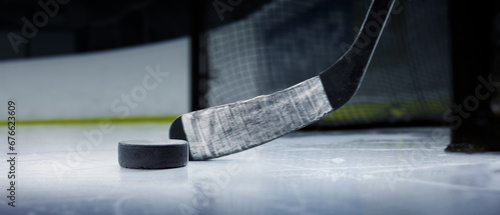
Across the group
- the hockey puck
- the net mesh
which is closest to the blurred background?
the net mesh

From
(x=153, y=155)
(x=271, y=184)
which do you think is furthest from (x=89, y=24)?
(x=271, y=184)

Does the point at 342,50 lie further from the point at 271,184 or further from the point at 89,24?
the point at 271,184

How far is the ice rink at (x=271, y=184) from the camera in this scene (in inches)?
42.5

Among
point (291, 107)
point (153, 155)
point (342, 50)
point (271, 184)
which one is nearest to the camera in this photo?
point (271, 184)

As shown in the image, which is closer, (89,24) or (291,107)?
(291,107)

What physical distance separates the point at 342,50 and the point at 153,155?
307 cm

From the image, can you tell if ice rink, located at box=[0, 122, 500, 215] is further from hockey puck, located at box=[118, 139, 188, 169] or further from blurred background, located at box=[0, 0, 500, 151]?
blurred background, located at box=[0, 0, 500, 151]

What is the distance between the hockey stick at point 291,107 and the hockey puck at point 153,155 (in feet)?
0.55

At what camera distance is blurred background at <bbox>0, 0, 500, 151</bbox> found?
311 cm

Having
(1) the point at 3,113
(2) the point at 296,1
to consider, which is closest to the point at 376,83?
(2) the point at 296,1

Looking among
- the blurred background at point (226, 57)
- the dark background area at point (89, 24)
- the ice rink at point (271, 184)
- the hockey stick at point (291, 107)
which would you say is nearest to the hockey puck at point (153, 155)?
the ice rink at point (271, 184)

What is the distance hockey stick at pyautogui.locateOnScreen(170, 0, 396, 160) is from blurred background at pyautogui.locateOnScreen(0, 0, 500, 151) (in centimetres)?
81

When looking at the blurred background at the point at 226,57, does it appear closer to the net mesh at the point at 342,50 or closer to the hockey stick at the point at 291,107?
the net mesh at the point at 342,50

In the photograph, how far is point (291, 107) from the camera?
1.78 m
